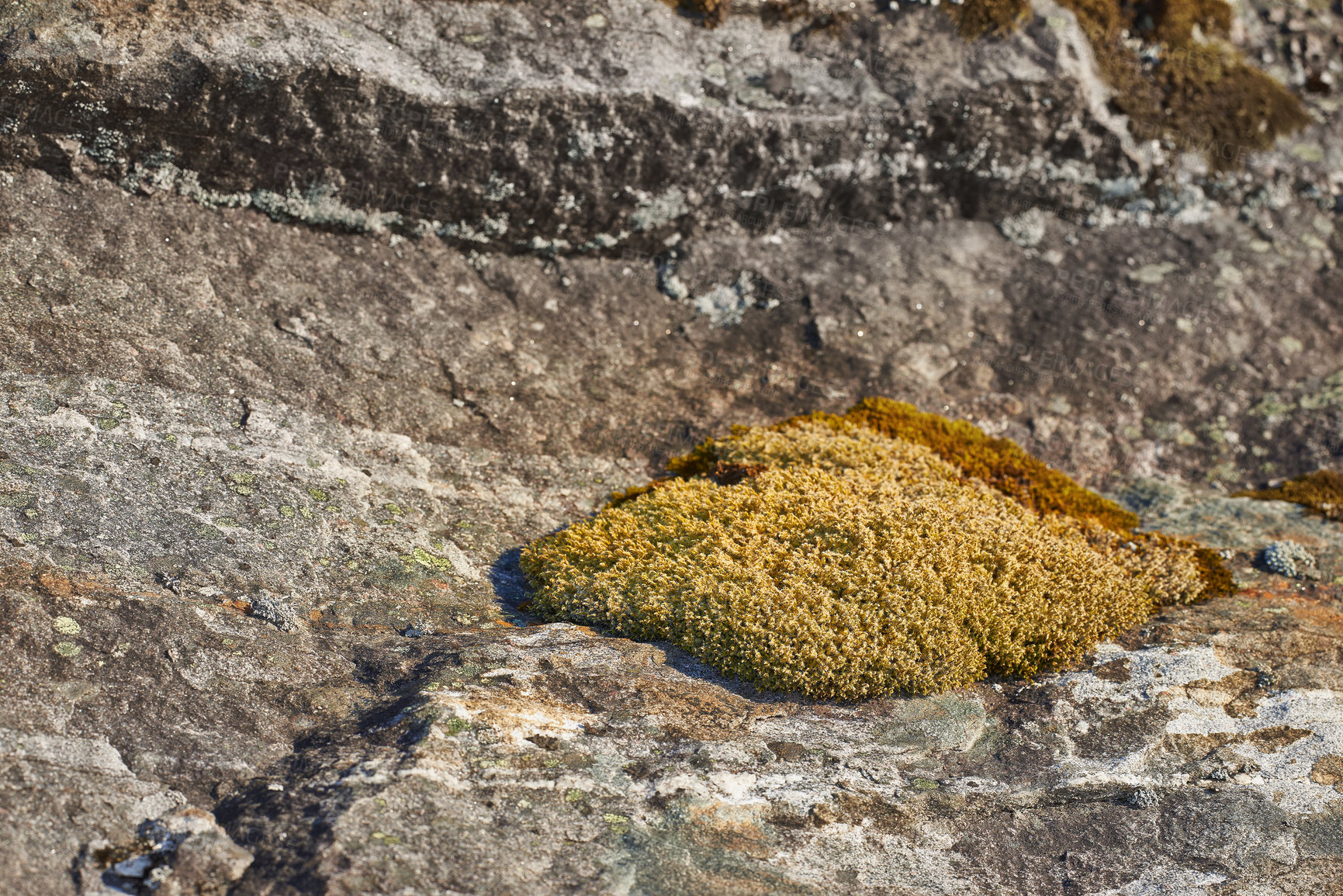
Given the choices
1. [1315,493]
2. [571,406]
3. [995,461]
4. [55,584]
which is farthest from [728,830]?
[1315,493]

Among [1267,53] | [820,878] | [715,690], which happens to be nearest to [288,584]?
[715,690]

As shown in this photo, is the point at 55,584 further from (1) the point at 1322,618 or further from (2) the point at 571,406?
(1) the point at 1322,618

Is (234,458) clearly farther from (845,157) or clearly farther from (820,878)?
(845,157)

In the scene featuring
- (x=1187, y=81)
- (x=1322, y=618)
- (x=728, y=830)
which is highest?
(x=1187, y=81)

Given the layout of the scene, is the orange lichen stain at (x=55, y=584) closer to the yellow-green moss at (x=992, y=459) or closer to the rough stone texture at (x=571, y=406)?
the rough stone texture at (x=571, y=406)

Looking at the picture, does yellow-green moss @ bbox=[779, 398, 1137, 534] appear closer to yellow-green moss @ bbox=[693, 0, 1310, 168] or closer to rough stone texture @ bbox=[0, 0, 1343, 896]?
rough stone texture @ bbox=[0, 0, 1343, 896]
